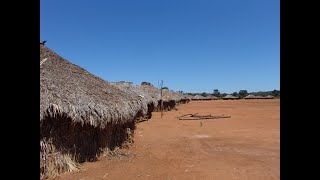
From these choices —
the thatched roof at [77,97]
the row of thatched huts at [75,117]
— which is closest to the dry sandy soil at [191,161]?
the row of thatched huts at [75,117]

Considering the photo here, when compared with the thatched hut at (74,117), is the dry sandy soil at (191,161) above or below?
below

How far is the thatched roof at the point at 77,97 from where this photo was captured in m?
7.96

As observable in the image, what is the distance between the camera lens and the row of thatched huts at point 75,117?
25.1ft

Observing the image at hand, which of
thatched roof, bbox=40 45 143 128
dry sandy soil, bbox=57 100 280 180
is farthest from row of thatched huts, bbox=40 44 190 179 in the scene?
dry sandy soil, bbox=57 100 280 180

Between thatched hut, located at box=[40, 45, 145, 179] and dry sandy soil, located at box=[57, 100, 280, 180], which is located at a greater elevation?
thatched hut, located at box=[40, 45, 145, 179]

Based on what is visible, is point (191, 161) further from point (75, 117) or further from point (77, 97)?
point (77, 97)

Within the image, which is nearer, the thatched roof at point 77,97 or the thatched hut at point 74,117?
the thatched hut at point 74,117

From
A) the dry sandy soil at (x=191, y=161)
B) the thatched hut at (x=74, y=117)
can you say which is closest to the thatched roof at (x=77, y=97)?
the thatched hut at (x=74, y=117)

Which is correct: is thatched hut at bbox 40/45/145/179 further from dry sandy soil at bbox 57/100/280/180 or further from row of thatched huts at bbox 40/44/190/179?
dry sandy soil at bbox 57/100/280/180

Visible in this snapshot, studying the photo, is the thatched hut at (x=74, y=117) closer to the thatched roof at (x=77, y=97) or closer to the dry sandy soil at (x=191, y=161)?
the thatched roof at (x=77, y=97)

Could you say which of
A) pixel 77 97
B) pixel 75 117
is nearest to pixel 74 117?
pixel 75 117

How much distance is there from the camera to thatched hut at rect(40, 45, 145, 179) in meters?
7.64

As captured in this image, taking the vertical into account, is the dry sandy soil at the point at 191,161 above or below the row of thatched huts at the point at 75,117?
below
